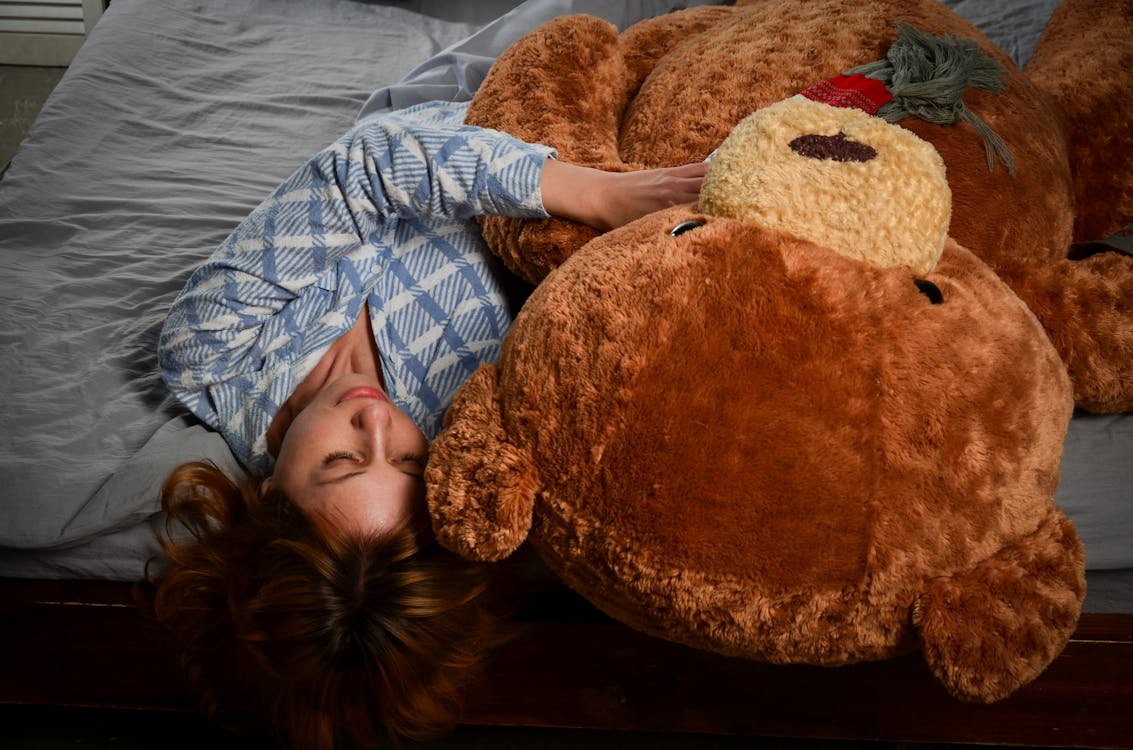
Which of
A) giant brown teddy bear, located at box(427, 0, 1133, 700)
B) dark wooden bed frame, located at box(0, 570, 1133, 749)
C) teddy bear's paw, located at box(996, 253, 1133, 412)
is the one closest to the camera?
giant brown teddy bear, located at box(427, 0, 1133, 700)

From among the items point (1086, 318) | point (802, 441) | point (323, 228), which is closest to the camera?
point (802, 441)

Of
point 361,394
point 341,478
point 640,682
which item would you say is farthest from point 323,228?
point 640,682

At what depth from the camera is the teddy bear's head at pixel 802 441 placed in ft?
2.10

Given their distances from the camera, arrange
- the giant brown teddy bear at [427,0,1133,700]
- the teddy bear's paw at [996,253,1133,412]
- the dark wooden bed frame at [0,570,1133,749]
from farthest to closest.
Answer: the dark wooden bed frame at [0,570,1133,749] < the teddy bear's paw at [996,253,1133,412] < the giant brown teddy bear at [427,0,1133,700]

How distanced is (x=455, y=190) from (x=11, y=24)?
7.35ft

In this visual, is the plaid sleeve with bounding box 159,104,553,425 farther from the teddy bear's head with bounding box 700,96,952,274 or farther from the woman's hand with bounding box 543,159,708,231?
the teddy bear's head with bounding box 700,96,952,274

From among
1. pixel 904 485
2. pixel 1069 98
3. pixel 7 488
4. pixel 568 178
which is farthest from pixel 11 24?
pixel 904 485

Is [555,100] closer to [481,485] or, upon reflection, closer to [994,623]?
[481,485]

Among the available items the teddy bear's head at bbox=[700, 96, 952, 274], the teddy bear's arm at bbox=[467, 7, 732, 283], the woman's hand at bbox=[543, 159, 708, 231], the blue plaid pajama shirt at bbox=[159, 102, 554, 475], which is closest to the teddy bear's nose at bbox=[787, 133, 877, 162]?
the teddy bear's head at bbox=[700, 96, 952, 274]

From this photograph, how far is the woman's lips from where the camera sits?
3.29 feet

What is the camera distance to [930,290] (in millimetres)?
683

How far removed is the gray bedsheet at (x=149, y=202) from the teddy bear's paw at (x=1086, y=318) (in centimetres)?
15

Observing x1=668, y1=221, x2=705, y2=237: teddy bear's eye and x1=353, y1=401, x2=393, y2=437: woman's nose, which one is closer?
x1=668, y1=221, x2=705, y2=237: teddy bear's eye

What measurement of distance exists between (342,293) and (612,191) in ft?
1.20
